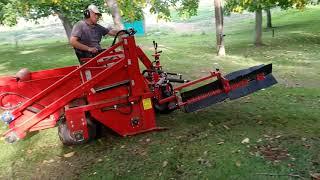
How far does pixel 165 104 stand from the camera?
6992mm

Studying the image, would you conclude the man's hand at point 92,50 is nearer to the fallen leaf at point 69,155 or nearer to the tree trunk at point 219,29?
the fallen leaf at point 69,155

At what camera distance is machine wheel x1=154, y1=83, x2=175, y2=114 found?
6588 millimetres

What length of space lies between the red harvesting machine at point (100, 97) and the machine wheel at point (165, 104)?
0.32 feet

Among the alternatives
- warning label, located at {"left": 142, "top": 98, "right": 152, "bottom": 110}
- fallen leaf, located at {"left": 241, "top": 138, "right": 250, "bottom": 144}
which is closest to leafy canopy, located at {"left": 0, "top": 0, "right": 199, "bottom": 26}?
warning label, located at {"left": 142, "top": 98, "right": 152, "bottom": 110}

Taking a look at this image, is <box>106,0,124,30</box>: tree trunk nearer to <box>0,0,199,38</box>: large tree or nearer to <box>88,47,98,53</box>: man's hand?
<box>88,47,98,53</box>: man's hand

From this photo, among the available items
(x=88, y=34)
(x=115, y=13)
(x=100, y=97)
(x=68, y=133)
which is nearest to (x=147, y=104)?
(x=100, y=97)

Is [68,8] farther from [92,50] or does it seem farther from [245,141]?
[245,141]

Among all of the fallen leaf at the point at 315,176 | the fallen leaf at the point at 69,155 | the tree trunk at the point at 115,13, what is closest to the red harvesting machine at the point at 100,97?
the fallen leaf at the point at 69,155

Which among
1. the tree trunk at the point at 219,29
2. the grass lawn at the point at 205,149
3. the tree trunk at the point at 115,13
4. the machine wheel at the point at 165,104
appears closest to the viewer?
the grass lawn at the point at 205,149

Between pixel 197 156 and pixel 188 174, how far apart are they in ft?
1.47

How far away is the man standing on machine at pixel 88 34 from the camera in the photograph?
6.76 m

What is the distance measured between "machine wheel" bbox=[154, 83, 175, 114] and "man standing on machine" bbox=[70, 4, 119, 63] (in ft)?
4.06

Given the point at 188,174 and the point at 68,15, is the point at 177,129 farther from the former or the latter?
the point at 68,15

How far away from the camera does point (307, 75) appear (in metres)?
10.8
